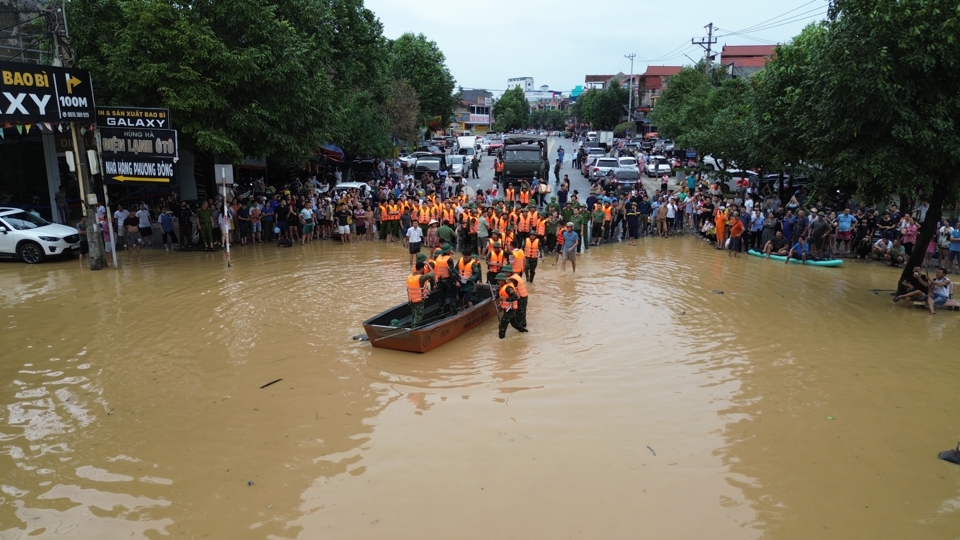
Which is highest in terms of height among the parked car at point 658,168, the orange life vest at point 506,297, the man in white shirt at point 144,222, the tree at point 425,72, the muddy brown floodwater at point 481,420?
the tree at point 425,72

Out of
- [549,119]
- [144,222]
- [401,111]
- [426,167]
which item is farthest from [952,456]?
[549,119]

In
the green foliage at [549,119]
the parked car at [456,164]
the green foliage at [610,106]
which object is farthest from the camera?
the green foliage at [549,119]

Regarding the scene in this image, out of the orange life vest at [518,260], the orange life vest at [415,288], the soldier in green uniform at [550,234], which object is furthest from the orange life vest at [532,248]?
the orange life vest at [415,288]

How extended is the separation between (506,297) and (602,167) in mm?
27202

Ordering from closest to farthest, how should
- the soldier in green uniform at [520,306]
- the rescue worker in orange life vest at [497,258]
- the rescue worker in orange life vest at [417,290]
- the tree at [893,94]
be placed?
the rescue worker in orange life vest at [417,290]
the soldier in green uniform at [520,306]
the tree at [893,94]
the rescue worker in orange life vest at [497,258]

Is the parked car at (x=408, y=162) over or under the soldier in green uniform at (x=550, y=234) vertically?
over

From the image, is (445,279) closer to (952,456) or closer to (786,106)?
(952,456)

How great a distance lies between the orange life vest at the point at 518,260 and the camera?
13844 mm

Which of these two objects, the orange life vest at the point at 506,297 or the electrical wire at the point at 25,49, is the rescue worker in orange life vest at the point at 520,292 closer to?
the orange life vest at the point at 506,297

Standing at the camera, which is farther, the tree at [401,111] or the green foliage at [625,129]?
the green foliage at [625,129]

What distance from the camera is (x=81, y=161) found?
16844 millimetres

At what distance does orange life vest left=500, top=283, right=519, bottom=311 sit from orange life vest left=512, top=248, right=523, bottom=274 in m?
1.90

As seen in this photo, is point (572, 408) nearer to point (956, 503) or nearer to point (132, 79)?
point (956, 503)

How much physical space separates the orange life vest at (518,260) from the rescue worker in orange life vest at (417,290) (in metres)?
2.42
